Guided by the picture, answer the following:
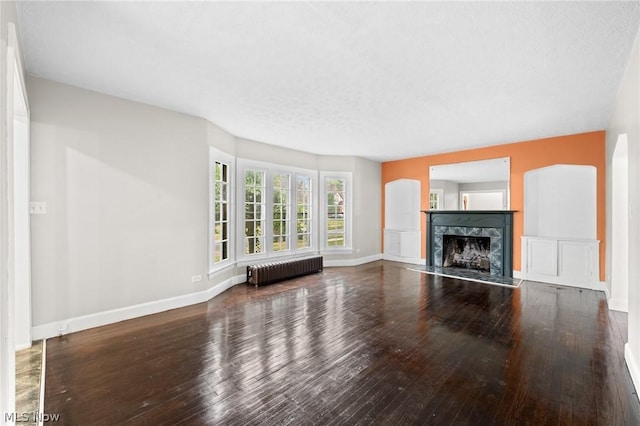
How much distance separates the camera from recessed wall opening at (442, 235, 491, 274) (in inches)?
265

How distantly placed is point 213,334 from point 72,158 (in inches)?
102

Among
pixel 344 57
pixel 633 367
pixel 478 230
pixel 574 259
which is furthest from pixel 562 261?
pixel 344 57

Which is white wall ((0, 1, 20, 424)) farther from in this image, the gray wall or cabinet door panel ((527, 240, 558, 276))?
cabinet door panel ((527, 240, 558, 276))

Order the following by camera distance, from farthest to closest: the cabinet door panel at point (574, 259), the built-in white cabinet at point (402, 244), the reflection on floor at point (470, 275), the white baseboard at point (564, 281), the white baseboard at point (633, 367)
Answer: the built-in white cabinet at point (402, 244)
the reflection on floor at point (470, 275)
the cabinet door panel at point (574, 259)
the white baseboard at point (564, 281)
the white baseboard at point (633, 367)

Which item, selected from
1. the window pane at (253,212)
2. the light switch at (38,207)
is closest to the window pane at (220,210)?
the window pane at (253,212)

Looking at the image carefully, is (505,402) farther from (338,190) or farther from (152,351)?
(338,190)

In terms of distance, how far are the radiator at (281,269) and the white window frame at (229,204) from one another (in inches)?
19.2

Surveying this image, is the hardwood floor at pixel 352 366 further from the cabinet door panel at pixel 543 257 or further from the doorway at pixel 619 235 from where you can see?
the cabinet door panel at pixel 543 257

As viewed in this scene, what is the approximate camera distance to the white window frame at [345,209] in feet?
24.0

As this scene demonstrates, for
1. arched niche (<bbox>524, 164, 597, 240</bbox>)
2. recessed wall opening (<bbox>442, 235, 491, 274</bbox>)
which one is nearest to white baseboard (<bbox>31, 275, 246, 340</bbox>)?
recessed wall opening (<bbox>442, 235, 491, 274</bbox>)

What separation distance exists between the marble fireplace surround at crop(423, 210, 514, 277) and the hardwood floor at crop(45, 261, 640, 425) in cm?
171

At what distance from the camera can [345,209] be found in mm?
7578

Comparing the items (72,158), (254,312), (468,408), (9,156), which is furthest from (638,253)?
(72,158)

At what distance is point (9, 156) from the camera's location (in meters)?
1.68
